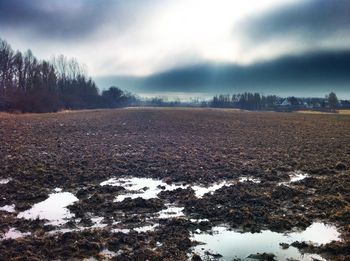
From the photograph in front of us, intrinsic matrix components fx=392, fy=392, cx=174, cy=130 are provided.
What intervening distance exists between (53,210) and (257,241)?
5.73 meters

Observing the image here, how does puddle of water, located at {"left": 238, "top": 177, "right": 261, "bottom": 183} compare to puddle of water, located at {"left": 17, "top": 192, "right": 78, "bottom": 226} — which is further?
puddle of water, located at {"left": 238, "top": 177, "right": 261, "bottom": 183}

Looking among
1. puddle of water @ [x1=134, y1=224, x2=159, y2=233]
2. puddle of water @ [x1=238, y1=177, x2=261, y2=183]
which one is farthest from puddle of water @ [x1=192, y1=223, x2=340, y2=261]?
puddle of water @ [x1=238, y1=177, x2=261, y2=183]

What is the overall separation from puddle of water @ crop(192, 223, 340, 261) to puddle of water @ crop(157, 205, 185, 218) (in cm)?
142

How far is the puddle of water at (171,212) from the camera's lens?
10.6 meters

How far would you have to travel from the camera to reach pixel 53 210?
11.0 metres

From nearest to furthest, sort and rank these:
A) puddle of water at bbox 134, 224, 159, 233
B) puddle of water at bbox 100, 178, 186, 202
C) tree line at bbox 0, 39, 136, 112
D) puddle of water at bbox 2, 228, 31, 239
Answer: puddle of water at bbox 2, 228, 31, 239 < puddle of water at bbox 134, 224, 159, 233 < puddle of water at bbox 100, 178, 186, 202 < tree line at bbox 0, 39, 136, 112

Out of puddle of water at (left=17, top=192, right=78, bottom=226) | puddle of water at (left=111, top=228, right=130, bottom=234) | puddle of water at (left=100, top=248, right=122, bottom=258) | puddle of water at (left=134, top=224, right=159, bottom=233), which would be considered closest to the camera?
puddle of water at (left=100, top=248, right=122, bottom=258)

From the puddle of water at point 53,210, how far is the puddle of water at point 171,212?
243cm

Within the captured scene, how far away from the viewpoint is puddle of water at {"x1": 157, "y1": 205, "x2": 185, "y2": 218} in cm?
1059

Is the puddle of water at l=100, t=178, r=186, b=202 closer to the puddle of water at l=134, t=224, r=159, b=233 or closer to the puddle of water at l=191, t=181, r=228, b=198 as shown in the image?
the puddle of water at l=191, t=181, r=228, b=198

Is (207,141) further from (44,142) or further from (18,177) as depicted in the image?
(18,177)

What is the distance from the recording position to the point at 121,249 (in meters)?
8.20

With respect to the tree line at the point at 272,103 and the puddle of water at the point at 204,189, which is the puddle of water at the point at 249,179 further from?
the tree line at the point at 272,103

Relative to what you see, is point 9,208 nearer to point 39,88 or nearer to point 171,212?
point 171,212
